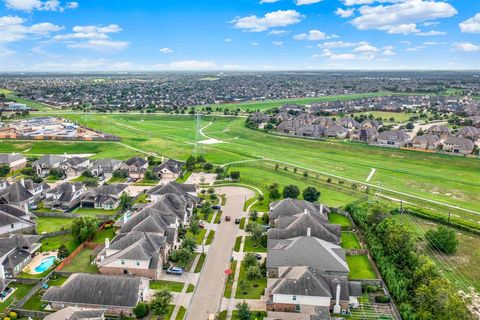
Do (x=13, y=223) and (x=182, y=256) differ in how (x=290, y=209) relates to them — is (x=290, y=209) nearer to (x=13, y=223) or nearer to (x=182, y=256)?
(x=182, y=256)

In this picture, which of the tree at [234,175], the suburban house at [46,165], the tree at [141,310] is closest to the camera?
the tree at [141,310]

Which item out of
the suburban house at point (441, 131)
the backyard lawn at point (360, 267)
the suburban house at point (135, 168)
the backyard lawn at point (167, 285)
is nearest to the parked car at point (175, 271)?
the backyard lawn at point (167, 285)

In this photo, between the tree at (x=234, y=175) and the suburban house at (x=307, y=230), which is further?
the tree at (x=234, y=175)

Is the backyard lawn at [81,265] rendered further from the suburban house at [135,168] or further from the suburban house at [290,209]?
the suburban house at [135,168]

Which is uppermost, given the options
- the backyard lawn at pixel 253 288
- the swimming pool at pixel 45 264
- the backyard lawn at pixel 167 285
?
the swimming pool at pixel 45 264

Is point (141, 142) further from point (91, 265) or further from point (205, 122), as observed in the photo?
point (91, 265)

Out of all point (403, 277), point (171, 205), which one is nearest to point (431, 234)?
point (403, 277)

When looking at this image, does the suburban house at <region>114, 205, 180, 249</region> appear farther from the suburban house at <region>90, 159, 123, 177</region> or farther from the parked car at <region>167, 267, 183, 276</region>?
the suburban house at <region>90, 159, 123, 177</region>
